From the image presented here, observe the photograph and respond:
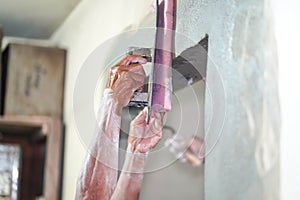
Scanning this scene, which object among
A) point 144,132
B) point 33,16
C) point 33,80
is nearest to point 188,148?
point 144,132

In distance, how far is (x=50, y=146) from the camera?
277 centimetres

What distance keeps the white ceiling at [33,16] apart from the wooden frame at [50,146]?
514mm

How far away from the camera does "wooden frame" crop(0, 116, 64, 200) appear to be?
2752mm

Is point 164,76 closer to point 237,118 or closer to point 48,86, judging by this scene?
point 237,118

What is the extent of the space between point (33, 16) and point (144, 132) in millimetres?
1541

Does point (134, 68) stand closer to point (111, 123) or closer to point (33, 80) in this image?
point (111, 123)

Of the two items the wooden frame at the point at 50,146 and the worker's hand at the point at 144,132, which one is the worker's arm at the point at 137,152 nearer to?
the worker's hand at the point at 144,132

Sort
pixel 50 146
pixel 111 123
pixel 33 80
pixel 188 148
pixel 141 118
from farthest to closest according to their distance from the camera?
pixel 33 80 < pixel 50 146 < pixel 111 123 < pixel 141 118 < pixel 188 148

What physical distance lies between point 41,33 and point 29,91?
1.47 feet

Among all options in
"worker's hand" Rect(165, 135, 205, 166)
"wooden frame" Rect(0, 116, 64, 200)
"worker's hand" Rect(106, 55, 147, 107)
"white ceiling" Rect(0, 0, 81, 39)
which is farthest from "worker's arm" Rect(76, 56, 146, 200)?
"white ceiling" Rect(0, 0, 81, 39)

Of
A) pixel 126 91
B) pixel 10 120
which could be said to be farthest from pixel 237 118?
pixel 10 120

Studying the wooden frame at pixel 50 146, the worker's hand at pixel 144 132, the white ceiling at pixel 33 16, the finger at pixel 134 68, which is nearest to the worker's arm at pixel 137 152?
the worker's hand at pixel 144 132

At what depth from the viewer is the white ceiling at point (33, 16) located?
9.15ft

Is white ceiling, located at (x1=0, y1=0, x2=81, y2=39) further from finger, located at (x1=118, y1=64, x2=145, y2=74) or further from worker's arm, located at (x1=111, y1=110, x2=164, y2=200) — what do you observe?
worker's arm, located at (x1=111, y1=110, x2=164, y2=200)
